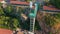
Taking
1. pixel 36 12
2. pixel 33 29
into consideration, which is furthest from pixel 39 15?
pixel 33 29

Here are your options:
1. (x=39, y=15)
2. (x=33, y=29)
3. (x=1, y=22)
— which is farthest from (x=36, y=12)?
(x=1, y=22)

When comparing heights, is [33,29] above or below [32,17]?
below

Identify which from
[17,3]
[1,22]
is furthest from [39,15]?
[1,22]

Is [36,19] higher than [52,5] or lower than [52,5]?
lower

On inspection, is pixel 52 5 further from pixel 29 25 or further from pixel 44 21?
pixel 29 25

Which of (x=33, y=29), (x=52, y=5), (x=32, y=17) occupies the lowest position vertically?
(x=33, y=29)

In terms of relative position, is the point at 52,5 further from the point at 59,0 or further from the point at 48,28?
the point at 48,28

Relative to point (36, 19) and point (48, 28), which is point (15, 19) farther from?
point (48, 28)
